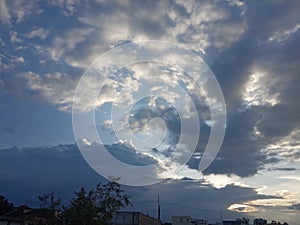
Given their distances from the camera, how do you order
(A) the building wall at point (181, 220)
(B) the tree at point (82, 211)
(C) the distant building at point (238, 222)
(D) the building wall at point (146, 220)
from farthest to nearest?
(C) the distant building at point (238, 222) < (A) the building wall at point (181, 220) < (D) the building wall at point (146, 220) < (B) the tree at point (82, 211)

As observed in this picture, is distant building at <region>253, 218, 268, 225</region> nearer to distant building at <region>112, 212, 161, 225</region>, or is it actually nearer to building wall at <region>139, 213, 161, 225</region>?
building wall at <region>139, 213, 161, 225</region>

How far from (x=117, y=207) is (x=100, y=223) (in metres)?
1.42

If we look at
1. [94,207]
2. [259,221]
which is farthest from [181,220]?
[94,207]

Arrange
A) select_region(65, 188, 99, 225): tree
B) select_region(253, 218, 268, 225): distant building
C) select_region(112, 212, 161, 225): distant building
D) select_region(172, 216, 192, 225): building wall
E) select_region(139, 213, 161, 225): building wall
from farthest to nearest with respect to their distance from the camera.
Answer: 1. select_region(253, 218, 268, 225): distant building
2. select_region(172, 216, 192, 225): building wall
3. select_region(139, 213, 161, 225): building wall
4. select_region(112, 212, 161, 225): distant building
5. select_region(65, 188, 99, 225): tree

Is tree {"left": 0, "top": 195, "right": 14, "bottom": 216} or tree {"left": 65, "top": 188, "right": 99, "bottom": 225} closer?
tree {"left": 65, "top": 188, "right": 99, "bottom": 225}

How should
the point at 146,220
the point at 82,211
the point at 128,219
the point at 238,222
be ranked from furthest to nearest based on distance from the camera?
1. the point at 238,222
2. the point at 146,220
3. the point at 128,219
4. the point at 82,211

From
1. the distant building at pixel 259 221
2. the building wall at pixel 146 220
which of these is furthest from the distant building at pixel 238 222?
the building wall at pixel 146 220

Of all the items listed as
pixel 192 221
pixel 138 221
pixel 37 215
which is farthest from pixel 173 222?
pixel 37 215

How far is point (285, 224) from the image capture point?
111m

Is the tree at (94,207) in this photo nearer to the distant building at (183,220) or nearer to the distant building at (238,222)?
the distant building at (183,220)

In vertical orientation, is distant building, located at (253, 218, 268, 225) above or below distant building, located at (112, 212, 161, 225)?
above

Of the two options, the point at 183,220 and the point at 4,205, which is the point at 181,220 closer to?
the point at 183,220

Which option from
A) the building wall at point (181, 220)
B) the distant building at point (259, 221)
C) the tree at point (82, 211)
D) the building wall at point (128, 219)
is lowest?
the tree at point (82, 211)


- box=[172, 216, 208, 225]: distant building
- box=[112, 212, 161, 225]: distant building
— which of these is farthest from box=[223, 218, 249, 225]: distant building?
box=[112, 212, 161, 225]: distant building
